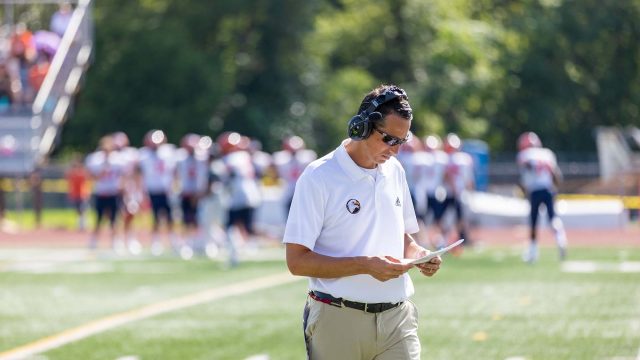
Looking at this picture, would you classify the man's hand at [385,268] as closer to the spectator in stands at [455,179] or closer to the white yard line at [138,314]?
the white yard line at [138,314]

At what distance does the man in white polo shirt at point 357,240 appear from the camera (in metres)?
6.49

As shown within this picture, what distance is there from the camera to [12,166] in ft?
103

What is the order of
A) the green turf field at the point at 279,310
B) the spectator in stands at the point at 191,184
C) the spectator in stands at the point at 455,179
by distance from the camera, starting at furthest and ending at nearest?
the spectator in stands at the point at 191,184
the spectator in stands at the point at 455,179
the green turf field at the point at 279,310

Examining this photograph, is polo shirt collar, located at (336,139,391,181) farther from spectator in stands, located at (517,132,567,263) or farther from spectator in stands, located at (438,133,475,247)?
spectator in stands, located at (438,133,475,247)

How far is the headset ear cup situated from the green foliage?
43.3 meters

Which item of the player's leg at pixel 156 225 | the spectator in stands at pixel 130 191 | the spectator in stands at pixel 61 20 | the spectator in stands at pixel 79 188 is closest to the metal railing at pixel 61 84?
the spectator in stands at pixel 61 20

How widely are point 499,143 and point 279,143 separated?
11.5 meters

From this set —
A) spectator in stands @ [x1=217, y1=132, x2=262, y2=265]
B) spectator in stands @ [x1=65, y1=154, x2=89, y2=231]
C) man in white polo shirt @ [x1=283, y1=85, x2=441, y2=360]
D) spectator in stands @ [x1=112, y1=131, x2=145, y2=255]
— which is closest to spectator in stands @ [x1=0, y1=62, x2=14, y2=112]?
spectator in stands @ [x1=112, y1=131, x2=145, y2=255]

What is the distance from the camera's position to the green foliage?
50.7 metres

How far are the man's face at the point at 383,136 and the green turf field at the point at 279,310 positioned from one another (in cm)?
521

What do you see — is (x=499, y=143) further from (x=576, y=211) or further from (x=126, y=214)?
(x=126, y=214)

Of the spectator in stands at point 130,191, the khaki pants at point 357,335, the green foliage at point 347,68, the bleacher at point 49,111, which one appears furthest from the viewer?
the green foliage at point 347,68

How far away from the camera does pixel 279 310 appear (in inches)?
607

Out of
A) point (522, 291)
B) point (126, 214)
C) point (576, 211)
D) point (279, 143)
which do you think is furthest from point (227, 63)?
point (522, 291)
